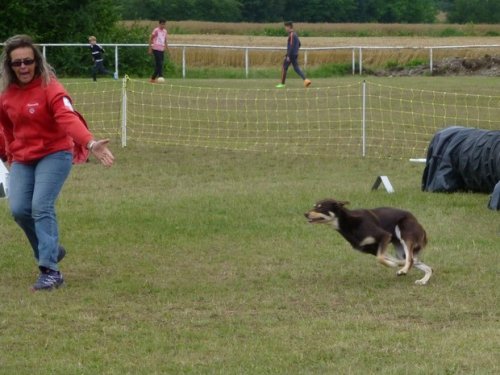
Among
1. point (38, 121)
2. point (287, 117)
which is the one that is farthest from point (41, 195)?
point (287, 117)

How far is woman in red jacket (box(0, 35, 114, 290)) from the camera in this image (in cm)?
765

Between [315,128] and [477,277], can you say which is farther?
[315,128]

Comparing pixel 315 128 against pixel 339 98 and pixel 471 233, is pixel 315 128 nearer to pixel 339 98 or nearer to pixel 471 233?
pixel 339 98

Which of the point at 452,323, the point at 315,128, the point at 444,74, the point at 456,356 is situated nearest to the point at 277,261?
the point at 452,323

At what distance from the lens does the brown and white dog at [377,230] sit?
8.05 m

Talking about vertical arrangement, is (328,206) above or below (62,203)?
above

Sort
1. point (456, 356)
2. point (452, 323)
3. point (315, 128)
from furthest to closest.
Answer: point (315, 128) < point (452, 323) < point (456, 356)

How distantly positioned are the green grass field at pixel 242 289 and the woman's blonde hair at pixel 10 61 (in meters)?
1.44

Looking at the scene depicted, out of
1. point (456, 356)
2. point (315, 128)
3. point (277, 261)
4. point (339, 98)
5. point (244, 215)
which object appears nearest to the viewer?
point (456, 356)

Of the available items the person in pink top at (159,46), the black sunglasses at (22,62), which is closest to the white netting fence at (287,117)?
the person in pink top at (159,46)

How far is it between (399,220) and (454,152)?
15.5 ft

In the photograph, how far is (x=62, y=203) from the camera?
12047 mm

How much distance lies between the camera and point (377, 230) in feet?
26.4

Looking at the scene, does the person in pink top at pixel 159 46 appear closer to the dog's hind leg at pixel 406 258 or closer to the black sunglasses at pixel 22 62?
the dog's hind leg at pixel 406 258
